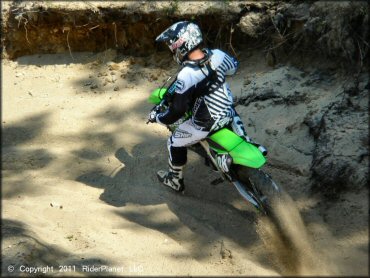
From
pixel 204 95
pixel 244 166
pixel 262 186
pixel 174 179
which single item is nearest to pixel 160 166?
pixel 174 179

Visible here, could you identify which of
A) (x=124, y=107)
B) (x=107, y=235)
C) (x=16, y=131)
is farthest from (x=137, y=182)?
(x=16, y=131)

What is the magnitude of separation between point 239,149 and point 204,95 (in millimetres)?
647

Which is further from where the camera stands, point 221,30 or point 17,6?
point 17,6

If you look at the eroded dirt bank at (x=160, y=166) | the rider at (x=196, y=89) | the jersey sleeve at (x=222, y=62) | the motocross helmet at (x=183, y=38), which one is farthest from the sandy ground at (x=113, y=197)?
the motocross helmet at (x=183, y=38)

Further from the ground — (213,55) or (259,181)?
(213,55)

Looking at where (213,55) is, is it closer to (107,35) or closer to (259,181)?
(259,181)

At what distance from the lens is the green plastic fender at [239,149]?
4543 millimetres

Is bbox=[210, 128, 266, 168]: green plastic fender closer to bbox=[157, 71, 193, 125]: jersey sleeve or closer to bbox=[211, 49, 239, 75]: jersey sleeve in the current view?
bbox=[157, 71, 193, 125]: jersey sleeve

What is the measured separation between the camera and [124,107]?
7355 mm

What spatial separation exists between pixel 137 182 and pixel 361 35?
3.15m

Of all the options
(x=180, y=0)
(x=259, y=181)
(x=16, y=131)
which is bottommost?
(x=16, y=131)

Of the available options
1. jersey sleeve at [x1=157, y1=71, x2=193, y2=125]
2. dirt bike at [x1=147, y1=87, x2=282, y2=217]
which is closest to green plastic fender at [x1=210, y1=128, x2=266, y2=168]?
dirt bike at [x1=147, y1=87, x2=282, y2=217]

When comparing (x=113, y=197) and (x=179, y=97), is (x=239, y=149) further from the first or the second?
(x=113, y=197)

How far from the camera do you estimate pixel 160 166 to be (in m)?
6.16
